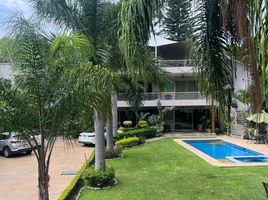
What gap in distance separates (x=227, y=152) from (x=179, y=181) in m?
10.4

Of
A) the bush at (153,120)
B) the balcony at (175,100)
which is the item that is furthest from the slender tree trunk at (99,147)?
the bush at (153,120)

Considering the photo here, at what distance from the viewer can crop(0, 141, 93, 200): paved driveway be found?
11.8 meters

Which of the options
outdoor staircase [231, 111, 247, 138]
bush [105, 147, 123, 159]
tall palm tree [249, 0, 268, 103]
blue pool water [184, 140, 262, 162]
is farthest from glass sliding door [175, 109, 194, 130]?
tall palm tree [249, 0, 268, 103]

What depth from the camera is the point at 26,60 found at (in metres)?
7.01

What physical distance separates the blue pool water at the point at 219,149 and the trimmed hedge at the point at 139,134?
11.8ft

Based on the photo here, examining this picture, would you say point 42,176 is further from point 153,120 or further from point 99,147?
point 153,120

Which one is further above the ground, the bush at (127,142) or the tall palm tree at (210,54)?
the tall palm tree at (210,54)

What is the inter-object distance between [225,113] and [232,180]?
722 cm

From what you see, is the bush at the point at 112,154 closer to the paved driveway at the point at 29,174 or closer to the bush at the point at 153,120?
the paved driveway at the point at 29,174

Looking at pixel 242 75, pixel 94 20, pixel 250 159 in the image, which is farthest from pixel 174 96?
pixel 242 75

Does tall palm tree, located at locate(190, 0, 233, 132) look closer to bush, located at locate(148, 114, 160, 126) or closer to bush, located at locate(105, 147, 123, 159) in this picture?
bush, located at locate(105, 147, 123, 159)

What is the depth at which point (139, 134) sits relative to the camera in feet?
88.9

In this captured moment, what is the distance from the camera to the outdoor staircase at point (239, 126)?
28.5 metres

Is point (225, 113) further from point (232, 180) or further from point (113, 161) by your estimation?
point (113, 161)
